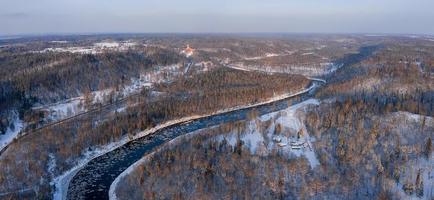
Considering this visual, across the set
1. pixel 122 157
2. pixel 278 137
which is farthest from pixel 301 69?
pixel 122 157

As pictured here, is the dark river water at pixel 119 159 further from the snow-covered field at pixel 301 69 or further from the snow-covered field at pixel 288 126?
the snow-covered field at pixel 301 69

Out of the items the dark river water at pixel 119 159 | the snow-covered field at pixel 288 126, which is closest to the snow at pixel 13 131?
the dark river water at pixel 119 159

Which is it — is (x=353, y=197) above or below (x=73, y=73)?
below

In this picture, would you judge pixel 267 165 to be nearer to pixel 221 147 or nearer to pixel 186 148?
pixel 221 147

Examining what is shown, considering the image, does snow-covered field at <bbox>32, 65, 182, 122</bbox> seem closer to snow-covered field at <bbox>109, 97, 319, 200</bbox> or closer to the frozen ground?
snow-covered field at <bbox>109, 97, 319, 200</bbox>

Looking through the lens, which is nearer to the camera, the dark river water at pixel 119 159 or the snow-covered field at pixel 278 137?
the dark river water at pixel 119 159

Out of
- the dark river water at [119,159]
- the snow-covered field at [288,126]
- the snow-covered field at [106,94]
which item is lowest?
the dark river water at [119,159]

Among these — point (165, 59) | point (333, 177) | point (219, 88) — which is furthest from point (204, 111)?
point (165, 59)

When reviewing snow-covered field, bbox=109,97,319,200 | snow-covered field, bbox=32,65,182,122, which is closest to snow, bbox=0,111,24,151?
snow-covered field, bbox=32,65,182,122
